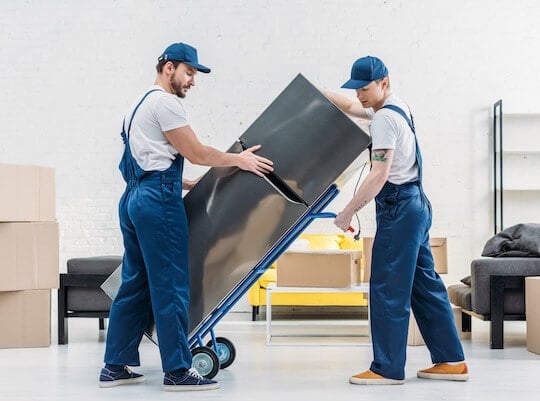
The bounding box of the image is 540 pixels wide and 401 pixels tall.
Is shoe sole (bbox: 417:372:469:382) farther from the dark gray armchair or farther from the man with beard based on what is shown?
the dark gray armchair

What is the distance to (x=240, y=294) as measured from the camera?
12.0 ft

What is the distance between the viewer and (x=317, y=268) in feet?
17.0

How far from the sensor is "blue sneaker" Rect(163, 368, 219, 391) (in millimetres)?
3459

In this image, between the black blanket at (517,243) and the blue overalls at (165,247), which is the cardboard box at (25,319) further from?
the black blanket at (517,243)

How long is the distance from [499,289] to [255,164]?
2.09 m

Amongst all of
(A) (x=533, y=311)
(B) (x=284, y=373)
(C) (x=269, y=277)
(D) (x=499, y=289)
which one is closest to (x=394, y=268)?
(B) (x=284, y=373)

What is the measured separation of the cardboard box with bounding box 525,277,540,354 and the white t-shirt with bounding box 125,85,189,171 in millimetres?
2227

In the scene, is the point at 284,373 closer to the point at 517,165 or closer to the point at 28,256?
the point at 28,256

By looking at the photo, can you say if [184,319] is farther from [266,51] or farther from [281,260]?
[266,51]

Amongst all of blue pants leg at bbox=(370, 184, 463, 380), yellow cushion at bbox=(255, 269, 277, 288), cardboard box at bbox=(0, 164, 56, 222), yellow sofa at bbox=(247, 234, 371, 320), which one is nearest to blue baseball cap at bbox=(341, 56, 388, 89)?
blue pants leg at bbox=(370, 184, 463, 380)

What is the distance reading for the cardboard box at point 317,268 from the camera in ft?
16.9

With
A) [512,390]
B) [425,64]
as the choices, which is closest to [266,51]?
[425,64]

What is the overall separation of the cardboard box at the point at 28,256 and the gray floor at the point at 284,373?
1.19 ft

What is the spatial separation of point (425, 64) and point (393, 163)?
14.3 ft
